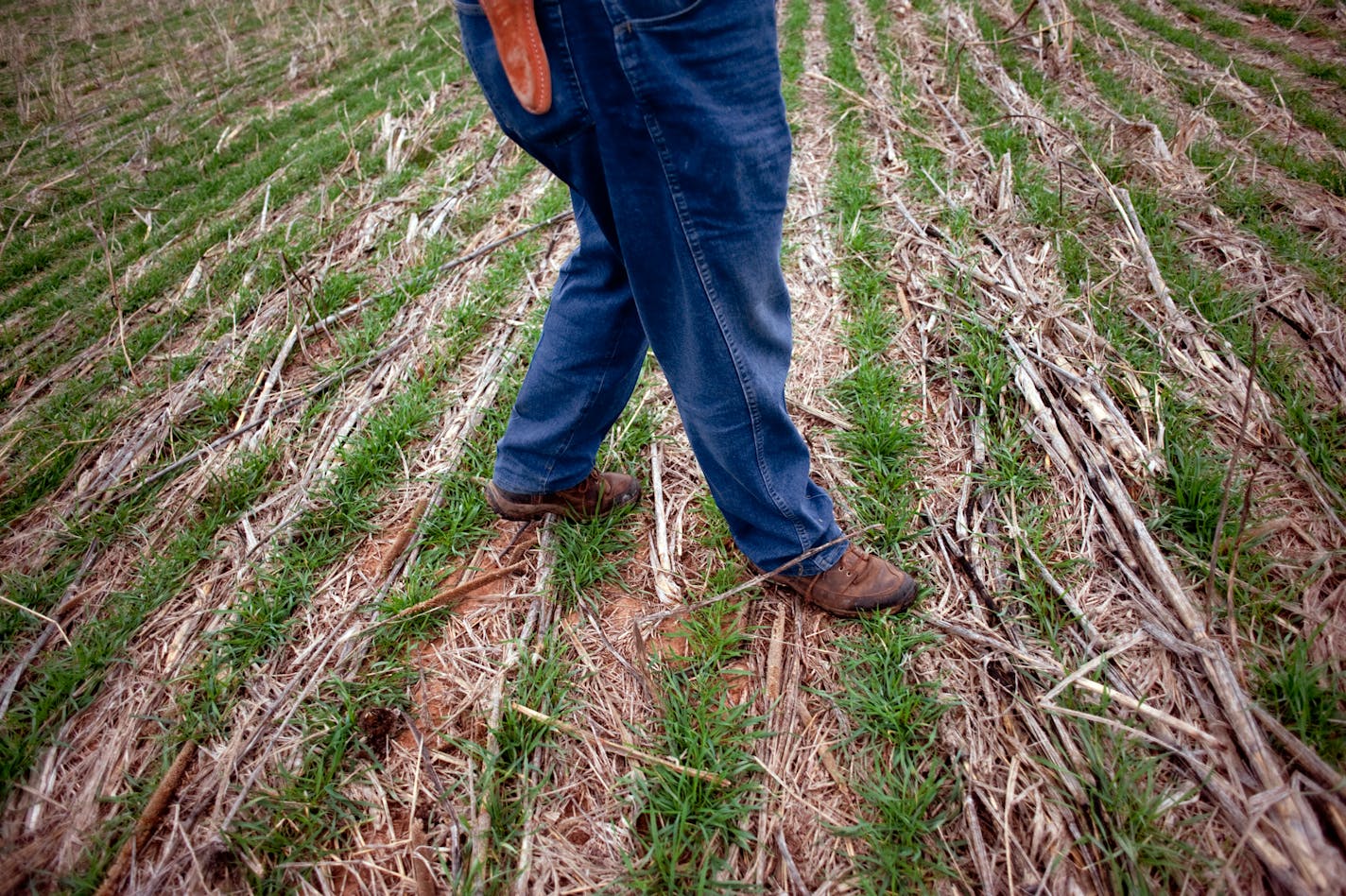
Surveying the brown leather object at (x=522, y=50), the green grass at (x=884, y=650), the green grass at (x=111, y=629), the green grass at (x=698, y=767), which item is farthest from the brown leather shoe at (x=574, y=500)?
the brown leather object at (x=522, y=50)

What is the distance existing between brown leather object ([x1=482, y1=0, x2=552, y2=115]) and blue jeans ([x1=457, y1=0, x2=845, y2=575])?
2 centimetres

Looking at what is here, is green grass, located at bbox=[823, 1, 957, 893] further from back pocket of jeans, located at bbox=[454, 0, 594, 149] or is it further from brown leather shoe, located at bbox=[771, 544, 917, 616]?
back pocket of jeans, located at bbox=[454, 0, 594, 149]

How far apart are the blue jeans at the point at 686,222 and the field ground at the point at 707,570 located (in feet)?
1.43

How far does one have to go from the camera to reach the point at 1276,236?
2.87 m

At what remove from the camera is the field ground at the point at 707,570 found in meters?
1.29

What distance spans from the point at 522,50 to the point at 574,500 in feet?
3.98

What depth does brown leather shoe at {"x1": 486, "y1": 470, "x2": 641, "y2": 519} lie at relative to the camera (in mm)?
1844

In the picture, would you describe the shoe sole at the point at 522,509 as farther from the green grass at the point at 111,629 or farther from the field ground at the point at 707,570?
the green grass at the point at 111,629

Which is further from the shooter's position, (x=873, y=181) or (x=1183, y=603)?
(x=873, y=181)

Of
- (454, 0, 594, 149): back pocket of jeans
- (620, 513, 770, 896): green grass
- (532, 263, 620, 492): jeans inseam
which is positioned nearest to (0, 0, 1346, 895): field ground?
(620, 513, 770, 896): green grass

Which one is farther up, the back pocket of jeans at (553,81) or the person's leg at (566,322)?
the back pocket of jeans at (553,81)

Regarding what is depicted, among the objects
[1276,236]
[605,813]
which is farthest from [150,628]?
[1276,236]

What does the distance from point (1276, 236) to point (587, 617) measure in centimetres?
366

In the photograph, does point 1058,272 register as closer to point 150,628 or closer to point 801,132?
point 801,132
